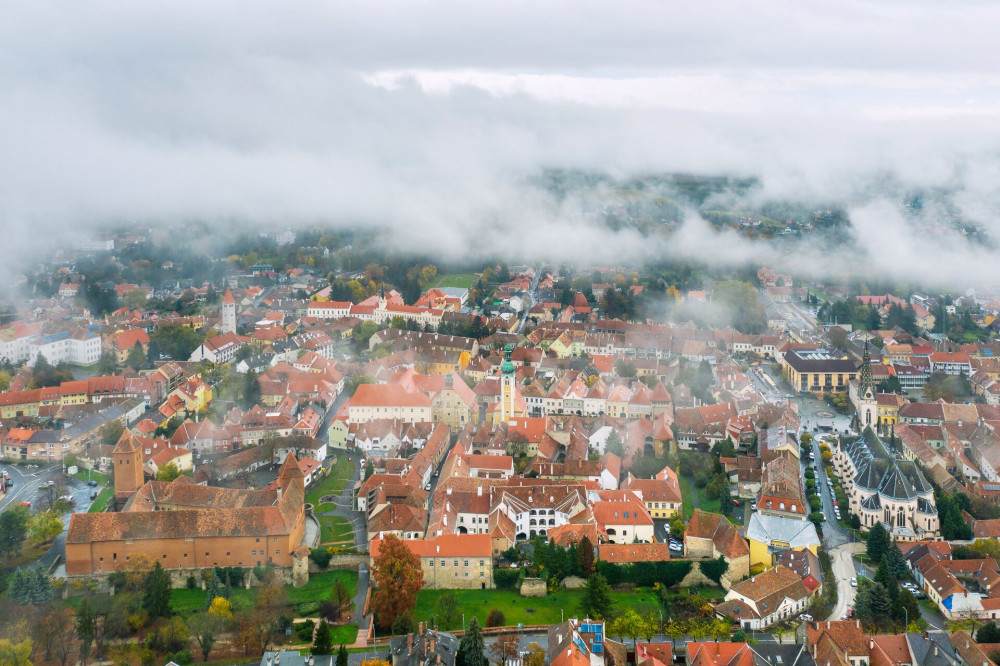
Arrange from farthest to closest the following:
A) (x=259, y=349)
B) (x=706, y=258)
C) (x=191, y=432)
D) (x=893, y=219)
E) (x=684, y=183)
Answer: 1. (x=684, y=183)
2. (x=893, y=219)
3. (x=706, y=258)
4. (x=259, y=349)
5. (x=191, y=432)

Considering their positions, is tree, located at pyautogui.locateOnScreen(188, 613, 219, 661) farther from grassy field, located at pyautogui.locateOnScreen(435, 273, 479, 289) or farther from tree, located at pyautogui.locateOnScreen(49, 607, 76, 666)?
grassy field, located at pyautogui.locateOnScreen(435, 273, 479, 289)

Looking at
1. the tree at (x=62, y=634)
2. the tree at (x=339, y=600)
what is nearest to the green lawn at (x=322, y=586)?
the tree at (x=339, y=600)


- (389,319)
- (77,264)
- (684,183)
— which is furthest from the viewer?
(684,183)

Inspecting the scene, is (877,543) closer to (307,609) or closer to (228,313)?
(307,609)

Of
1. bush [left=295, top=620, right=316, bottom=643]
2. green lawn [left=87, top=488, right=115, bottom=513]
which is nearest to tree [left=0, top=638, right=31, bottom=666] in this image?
bush [left=295, top=620, right=316, bottom=643]

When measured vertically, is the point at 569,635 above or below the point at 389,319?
above

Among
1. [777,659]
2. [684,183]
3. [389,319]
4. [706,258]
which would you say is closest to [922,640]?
[777,659]

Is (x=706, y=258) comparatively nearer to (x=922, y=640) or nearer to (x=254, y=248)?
(x=254, y=248)

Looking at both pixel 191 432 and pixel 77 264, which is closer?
pixel 191 432

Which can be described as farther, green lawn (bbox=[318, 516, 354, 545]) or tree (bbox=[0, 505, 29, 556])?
green lawn (bbox=[318, 516, 354, 545])
